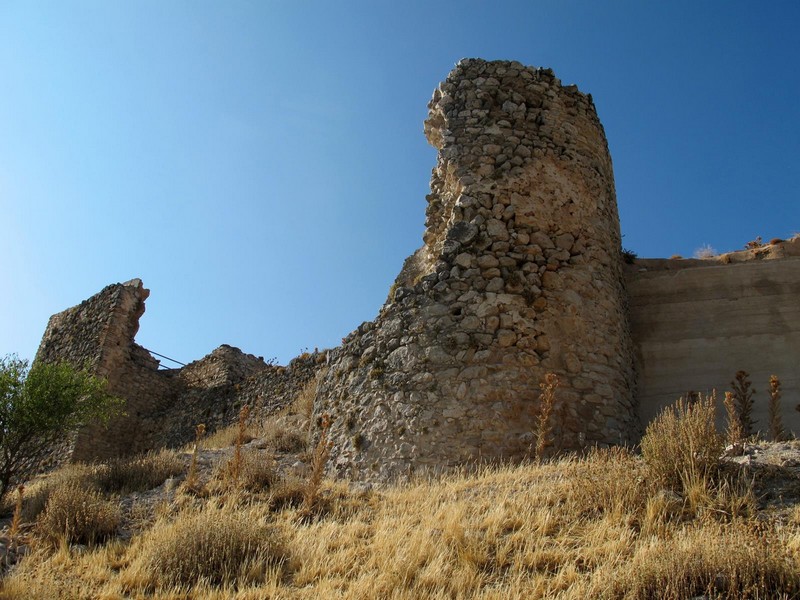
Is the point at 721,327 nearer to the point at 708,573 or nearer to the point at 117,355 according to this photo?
the point at 708,573

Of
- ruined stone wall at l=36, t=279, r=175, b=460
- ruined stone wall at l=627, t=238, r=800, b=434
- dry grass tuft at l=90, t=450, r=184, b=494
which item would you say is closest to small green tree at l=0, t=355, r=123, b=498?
dry grass tuft at l=90, t=450, r=184, b=494

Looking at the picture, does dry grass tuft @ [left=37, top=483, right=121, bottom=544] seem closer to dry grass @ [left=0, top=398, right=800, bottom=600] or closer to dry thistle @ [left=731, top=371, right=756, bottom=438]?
dry grass @ [left=0, top=398, right=800, bottom=600]

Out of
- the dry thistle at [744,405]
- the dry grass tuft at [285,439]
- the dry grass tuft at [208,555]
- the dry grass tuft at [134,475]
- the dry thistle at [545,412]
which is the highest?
the dry thistle at [744,405]

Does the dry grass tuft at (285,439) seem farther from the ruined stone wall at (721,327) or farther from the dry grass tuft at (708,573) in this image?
the dry grass tuft at (708,573)

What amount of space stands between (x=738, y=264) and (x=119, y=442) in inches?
578

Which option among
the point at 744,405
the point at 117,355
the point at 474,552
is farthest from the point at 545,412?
the point at 117,355

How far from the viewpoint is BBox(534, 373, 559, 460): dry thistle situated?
709cm

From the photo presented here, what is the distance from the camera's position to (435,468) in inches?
296

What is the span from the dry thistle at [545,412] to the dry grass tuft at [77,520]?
13.4ft

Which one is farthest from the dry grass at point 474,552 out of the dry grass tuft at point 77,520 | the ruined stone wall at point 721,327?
the ruined stone wall at point 721,327

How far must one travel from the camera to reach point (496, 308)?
8.32m

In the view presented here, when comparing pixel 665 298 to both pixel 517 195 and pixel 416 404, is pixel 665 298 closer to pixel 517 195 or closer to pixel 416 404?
pixel 517 195

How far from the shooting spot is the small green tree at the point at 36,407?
11.8m

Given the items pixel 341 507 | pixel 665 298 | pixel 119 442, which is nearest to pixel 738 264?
pixel 665 298
